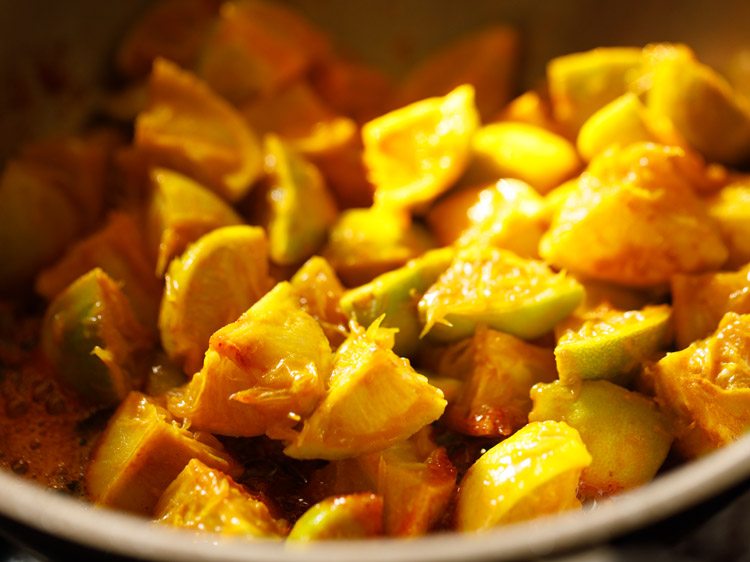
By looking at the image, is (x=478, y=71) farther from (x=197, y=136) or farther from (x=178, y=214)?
(x=178, y=214)

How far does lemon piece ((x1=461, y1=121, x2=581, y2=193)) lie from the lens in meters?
1.70

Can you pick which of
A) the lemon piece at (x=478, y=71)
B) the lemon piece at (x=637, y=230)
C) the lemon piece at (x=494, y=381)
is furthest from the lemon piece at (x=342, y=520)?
the lemon piece at (x=478, y=71)

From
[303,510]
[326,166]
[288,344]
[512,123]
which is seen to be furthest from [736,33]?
[303,510]

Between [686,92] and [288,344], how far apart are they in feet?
3.23

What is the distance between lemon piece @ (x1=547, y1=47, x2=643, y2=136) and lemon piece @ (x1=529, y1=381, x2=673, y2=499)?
774 mm

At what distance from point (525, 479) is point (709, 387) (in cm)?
33

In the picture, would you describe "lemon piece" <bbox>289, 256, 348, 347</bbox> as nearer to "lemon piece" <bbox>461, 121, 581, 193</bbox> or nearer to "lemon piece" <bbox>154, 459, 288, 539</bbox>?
"lemon piece" <bbox>154, 459, 288, 539</bbox>

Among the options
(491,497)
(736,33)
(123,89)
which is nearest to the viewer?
(491,497)

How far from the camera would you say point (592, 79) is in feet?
5.90

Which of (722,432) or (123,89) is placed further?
(123,89)

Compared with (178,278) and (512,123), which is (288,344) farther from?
(512,123)

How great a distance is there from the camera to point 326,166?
185 cm

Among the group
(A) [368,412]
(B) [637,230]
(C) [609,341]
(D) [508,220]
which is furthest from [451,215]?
(A) [368,412]

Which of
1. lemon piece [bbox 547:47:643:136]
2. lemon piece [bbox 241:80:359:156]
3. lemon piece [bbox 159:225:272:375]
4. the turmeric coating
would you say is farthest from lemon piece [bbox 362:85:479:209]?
lemon piece [bbox 159:225:272:375]
